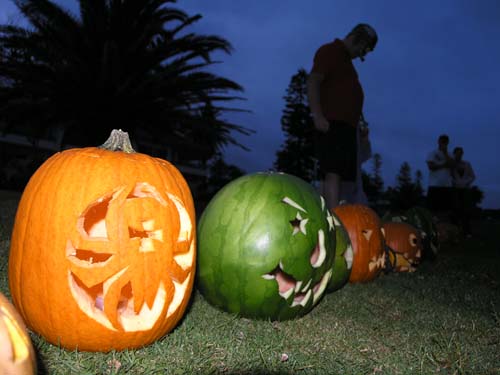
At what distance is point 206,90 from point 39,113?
3190 millimetres

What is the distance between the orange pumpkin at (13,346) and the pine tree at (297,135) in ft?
111

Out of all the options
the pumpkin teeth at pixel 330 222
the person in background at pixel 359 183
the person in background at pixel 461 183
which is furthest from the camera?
the person in background at pixel 461 183

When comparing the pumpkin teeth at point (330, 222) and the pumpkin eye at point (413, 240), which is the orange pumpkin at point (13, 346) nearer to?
the pumpkin teeth at point (330, 222)

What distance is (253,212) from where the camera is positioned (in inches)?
82.0

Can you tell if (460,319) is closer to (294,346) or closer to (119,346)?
(294,346)

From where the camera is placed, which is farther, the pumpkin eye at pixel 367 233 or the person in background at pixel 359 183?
the person in background at pixel 359 183

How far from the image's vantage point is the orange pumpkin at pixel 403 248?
373 cm

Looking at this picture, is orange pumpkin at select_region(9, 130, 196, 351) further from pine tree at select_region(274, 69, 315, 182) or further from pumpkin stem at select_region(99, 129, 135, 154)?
pine tree at select_region(274, 69, 315, 182)

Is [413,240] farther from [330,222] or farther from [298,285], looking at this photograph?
[298,285]

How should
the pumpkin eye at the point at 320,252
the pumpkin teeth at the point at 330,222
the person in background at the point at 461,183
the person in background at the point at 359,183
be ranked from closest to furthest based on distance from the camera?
the pumpkin eye at the point at 320,252
the pumpkin teeth at the point at 330,222
the person in background at the point at 359,183
the person in background at the point at 461,183

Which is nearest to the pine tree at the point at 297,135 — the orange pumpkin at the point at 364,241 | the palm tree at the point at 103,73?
the palm tree at the point at 103,73

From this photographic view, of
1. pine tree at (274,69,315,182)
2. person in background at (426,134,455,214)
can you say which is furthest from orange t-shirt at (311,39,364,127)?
pine tree at (274,69,315,182)

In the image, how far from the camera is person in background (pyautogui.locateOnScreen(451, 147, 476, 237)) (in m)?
7.42

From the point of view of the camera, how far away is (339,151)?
12.6ft
